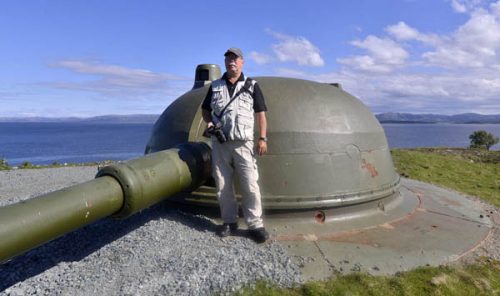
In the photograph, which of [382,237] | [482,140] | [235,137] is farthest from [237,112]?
[482,140]

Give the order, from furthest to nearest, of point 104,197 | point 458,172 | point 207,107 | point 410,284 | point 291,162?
point 458,172 → point 291,162 → point 207,107 → point 410,284 → point 104,197

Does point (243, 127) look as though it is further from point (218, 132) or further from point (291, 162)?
point (291, 162)

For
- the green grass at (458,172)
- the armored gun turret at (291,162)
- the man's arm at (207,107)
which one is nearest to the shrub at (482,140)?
the green grass at (458,172)

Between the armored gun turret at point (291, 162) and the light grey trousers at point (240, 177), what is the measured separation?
38cm

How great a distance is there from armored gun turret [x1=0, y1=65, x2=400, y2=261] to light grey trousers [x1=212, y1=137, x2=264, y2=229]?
38 cm

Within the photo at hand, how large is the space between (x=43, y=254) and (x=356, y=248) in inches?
148

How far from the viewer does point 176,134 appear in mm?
6406

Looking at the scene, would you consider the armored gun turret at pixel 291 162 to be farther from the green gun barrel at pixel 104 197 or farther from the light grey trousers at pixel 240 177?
the light grey trousers at pixel 240 177

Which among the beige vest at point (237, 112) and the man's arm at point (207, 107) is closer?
the beige vest at point (237, 112)

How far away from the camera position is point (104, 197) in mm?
3910

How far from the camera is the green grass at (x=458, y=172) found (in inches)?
423

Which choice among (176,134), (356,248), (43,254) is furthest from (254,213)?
(43,254)

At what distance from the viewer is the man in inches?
191

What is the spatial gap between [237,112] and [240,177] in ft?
2.64
